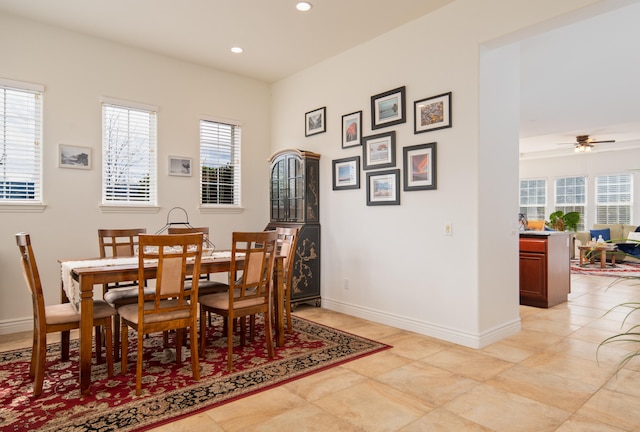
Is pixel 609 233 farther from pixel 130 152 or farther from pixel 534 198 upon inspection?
pixel 130 152

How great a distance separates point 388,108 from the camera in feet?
14.0

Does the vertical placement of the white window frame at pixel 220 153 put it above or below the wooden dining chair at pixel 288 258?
above

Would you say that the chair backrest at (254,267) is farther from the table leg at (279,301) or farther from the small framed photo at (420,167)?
the small framed photo at (420,167)

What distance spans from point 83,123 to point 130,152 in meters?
0.57

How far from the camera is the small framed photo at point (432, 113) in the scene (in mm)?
3717

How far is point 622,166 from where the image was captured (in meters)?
10.2

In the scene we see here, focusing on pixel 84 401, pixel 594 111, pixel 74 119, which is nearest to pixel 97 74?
pixel 74 119

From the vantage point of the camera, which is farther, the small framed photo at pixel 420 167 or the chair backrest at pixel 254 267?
the small framed photo at pixel 420 167

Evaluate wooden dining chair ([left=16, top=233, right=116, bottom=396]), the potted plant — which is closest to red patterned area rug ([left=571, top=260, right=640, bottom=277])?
the potted plant

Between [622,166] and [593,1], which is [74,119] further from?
[622,166]

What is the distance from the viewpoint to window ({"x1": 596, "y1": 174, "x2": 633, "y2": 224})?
33.4 ft

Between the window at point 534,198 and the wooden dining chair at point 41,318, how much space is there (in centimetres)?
1211

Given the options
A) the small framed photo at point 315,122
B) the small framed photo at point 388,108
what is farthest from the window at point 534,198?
the small framed photo at point 388,108

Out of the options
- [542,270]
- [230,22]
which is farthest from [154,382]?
[542,270]
